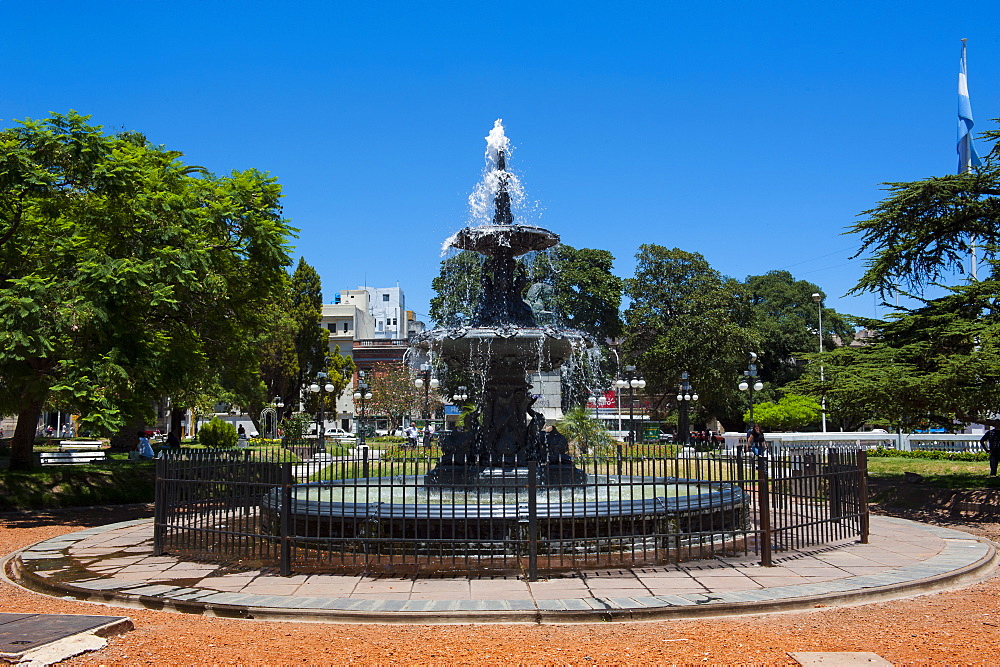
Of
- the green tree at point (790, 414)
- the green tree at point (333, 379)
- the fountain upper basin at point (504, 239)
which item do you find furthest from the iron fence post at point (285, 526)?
the green tree at point (333, 379)

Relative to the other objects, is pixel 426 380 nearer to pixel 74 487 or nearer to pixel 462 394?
pixel 74 487

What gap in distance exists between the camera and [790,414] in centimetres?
4406

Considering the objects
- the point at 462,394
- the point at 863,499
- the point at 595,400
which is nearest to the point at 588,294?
the point at 595,400

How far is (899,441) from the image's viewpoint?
110ft

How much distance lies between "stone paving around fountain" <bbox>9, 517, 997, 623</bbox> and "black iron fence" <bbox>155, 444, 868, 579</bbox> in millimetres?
362

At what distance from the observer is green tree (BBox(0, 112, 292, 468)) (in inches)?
596

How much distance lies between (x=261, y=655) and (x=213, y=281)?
1286cm

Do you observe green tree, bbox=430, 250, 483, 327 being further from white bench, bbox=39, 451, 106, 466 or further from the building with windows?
the building with windows

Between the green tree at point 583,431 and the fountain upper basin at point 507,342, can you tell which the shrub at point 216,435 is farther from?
the fountain upper basin at point 507,342

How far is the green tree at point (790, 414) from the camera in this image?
145 ft

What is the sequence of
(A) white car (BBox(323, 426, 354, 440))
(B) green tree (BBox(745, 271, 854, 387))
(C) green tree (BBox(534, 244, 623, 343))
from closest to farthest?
1. (A) white car (BBox(323, 426, 354, 440))
2. (C) green tree (BBox(534, 244, 623, 343))
3. (B) green tree (BBox(745, 271, 854, 387))

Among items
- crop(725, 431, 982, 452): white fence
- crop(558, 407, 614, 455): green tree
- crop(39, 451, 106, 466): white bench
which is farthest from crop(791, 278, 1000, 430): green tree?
crop(39, 451, 106, 466): white bench

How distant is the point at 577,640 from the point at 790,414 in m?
40.4

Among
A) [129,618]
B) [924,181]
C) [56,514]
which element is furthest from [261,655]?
[924,181]
